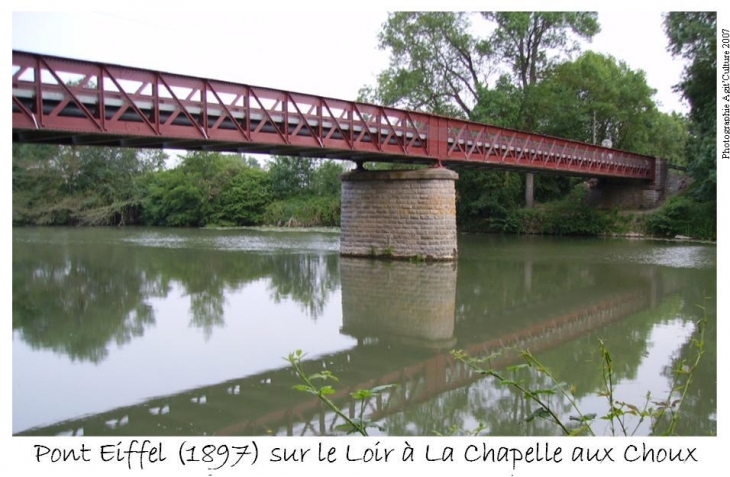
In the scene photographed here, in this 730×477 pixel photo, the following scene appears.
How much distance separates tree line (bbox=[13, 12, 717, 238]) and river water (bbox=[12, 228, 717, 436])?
37.1 feet

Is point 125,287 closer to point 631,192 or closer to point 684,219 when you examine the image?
point 684,219

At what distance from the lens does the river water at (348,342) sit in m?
6.40

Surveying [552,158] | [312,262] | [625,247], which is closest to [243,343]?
[312,262]

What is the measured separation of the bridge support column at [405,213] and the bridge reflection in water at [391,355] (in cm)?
374

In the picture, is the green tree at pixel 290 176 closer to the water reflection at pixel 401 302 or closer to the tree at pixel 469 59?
the tree at pixel 469 59

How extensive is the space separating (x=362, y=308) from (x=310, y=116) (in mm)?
7445

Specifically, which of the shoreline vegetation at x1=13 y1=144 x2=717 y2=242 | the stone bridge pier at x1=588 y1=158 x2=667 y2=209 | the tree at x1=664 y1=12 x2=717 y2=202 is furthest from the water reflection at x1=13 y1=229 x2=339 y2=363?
the shoreline vegetation at x1=13 y1=144 x2=717 y2=242

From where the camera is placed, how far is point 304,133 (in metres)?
19.2

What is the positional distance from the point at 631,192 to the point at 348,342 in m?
33.2

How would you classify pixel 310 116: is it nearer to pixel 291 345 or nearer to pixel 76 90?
pixel 76 90

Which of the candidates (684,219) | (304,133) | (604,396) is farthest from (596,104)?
(604,396)

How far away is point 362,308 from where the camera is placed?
12586 millimetres

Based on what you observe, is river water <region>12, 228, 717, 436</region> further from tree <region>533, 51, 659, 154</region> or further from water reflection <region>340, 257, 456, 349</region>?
tree <region>533, 51, 659, 154</region>

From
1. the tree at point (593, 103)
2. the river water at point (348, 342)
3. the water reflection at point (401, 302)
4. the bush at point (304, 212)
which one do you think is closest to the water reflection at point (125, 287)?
Result: the river water at point (348, 342)
